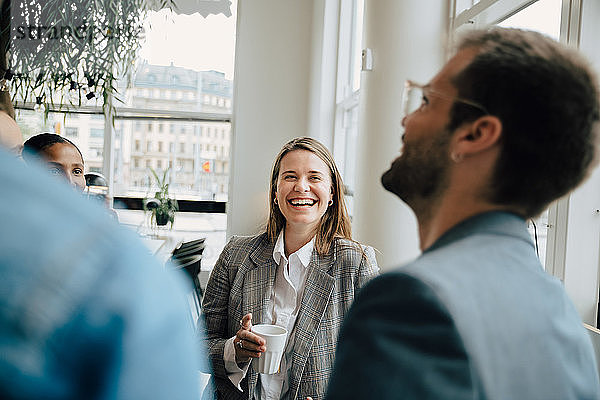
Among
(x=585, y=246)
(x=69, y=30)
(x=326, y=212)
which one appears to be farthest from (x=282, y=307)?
(x=69, y=30)

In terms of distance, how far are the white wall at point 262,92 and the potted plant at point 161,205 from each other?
616 mm

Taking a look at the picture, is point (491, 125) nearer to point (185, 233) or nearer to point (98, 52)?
point (98, 52)

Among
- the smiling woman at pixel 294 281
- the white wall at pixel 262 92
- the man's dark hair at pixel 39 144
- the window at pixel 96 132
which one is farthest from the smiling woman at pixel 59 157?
the window at pixel 96 132

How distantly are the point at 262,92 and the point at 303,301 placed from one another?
4.19 meters

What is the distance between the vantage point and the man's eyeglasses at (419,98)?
2.50ft

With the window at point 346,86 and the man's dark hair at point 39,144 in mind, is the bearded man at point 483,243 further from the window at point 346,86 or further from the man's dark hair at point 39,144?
the window at point 346,86

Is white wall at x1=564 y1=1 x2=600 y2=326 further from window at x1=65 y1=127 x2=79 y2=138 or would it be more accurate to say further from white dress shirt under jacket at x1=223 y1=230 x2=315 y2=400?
window at x1=65 y1=127 x2=79 y2=138

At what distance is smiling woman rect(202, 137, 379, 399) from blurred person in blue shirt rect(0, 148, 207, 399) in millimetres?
1290

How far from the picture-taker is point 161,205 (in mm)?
5855

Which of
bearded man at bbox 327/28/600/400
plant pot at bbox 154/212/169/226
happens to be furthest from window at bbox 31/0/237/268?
bearded man at bbox 327/28/600/400

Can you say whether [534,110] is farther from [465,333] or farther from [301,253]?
[301,253]

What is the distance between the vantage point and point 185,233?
589 cm

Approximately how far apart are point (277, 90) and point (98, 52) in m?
2.34

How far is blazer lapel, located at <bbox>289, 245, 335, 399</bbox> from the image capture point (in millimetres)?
1753
